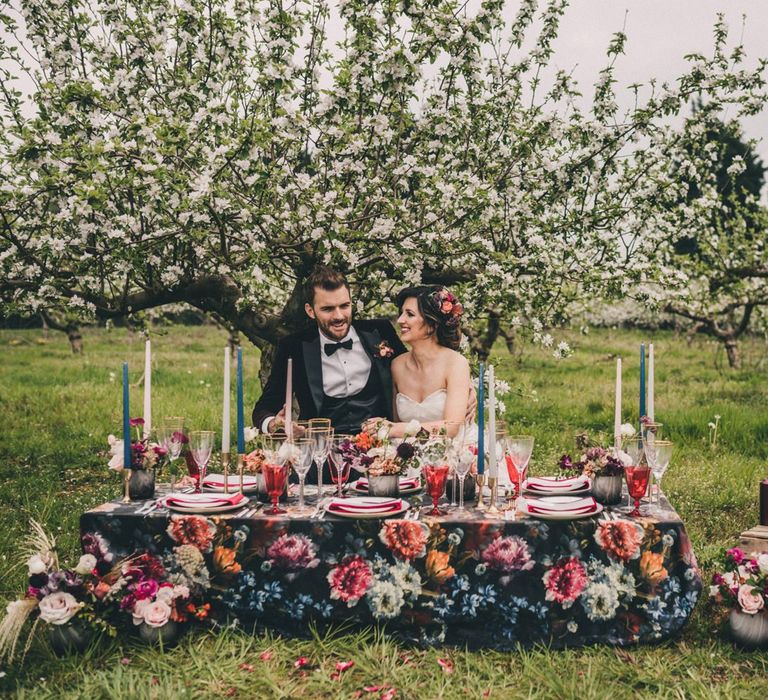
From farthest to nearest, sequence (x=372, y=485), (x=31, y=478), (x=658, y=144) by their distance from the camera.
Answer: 1. (x=31, y=478)
2. (x=658, y=144)
3. (x=372, y=485)

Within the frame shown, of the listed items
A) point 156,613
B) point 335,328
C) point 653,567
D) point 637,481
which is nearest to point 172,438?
point 156,613

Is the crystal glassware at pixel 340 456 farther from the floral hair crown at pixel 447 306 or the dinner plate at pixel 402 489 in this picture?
the floral hair crown at pixel 447 306

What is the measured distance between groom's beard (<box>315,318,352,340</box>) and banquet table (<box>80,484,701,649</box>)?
5.92ft

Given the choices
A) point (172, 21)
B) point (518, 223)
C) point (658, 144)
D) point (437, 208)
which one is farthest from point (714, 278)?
point (172, 21)

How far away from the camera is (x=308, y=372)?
5.45 m

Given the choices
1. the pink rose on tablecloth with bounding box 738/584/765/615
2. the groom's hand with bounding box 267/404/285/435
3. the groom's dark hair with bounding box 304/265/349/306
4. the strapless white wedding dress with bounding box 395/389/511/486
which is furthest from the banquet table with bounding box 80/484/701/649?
the groom's dark hair with bounding box 304/265/349/306

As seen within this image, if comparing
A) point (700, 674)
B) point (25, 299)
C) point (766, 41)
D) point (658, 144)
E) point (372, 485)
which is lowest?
point (700, 674)

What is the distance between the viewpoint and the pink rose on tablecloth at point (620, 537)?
11.8 feet

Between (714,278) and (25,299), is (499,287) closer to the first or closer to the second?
(25,299)

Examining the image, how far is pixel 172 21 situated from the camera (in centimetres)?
596

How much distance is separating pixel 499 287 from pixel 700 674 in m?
3.24

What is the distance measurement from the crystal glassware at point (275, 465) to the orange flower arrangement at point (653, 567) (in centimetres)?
182

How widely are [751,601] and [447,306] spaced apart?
2.57 m

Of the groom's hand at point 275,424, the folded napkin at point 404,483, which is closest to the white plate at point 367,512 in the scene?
the folded napkin at point 404,483
